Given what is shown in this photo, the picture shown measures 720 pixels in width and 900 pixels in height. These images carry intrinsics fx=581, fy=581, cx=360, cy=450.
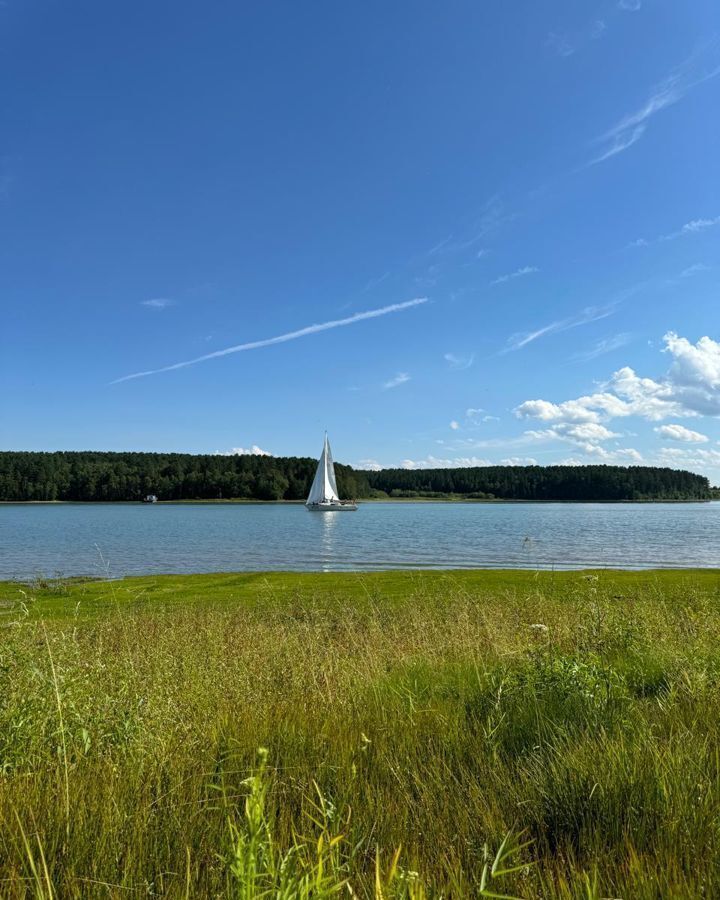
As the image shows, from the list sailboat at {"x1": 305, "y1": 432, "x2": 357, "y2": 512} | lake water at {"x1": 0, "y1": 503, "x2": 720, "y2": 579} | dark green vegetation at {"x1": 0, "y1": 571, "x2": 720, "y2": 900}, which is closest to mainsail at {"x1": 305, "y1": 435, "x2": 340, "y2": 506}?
sailboat at {"x1": 305, "y1": 432, "x2": 357, "y2": 512}

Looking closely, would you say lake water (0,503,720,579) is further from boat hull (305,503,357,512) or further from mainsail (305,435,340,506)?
mainsail (305,435,340,506)

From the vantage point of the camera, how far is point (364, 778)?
11.4 ft

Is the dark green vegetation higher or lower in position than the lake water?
higher

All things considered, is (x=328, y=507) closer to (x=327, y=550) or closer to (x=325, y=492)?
(x=325, y=492)

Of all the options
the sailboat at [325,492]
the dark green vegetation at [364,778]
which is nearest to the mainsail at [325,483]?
the sailboat at [325,492]

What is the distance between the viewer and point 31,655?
5176mm

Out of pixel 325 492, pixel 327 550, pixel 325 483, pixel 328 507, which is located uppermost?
pixel 325 483

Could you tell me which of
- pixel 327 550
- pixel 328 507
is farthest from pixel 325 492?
pixel 327 550

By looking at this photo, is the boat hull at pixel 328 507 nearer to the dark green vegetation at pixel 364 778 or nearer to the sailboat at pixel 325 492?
the sailboat at pixel 325 492

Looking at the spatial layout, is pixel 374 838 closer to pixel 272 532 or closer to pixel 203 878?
pixel 203 878

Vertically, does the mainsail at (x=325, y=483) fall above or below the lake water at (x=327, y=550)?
above

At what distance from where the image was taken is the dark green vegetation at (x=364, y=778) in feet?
7.88

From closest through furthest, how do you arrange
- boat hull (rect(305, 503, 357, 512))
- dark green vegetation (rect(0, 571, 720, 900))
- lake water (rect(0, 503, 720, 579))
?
dark green vegetation (rect(0, 571, 720, 900)), lake water (rect(0, 503, 720, 579)), boat hull (rect(305, 503, 357, 512))

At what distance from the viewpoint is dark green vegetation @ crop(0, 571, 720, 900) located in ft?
7.88
